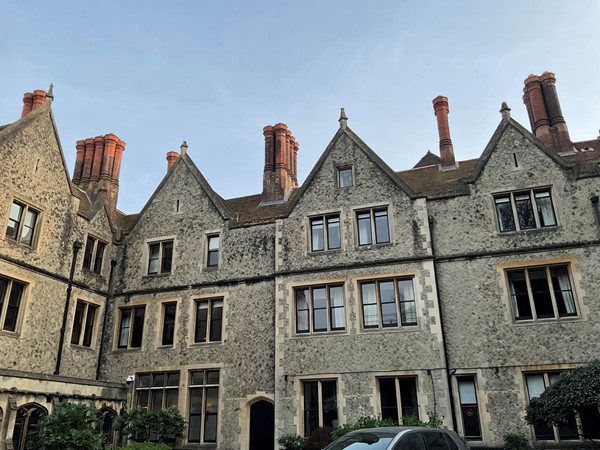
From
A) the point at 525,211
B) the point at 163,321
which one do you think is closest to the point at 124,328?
the point at 163,321

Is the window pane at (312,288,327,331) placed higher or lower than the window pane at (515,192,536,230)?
lower

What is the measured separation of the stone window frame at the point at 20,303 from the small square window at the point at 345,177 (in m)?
10.7

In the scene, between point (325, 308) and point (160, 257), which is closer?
point (325, 308)

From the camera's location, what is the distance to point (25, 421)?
13133mm

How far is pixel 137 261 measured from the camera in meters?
19.6

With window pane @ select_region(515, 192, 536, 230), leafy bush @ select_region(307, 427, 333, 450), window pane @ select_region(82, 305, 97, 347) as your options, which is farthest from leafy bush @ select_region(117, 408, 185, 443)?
window pane @ select_region(515, 192, 536, 230)

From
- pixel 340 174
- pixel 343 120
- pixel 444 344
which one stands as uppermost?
pixel 343 120

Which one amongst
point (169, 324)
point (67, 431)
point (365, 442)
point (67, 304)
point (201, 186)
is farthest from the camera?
point (201, 186)

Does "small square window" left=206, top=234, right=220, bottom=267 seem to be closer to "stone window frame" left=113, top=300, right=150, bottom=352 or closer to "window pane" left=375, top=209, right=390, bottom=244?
"stone window frame" left=113, top=300, right=150, bottom=352

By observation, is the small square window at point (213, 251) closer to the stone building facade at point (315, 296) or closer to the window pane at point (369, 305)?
the stone building facade at point (315, 296)

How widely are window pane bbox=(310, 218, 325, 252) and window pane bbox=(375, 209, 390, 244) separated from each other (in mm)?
1914

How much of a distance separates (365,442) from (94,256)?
14737 mm

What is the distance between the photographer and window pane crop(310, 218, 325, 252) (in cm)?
1717

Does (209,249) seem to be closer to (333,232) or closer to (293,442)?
(333,232)
